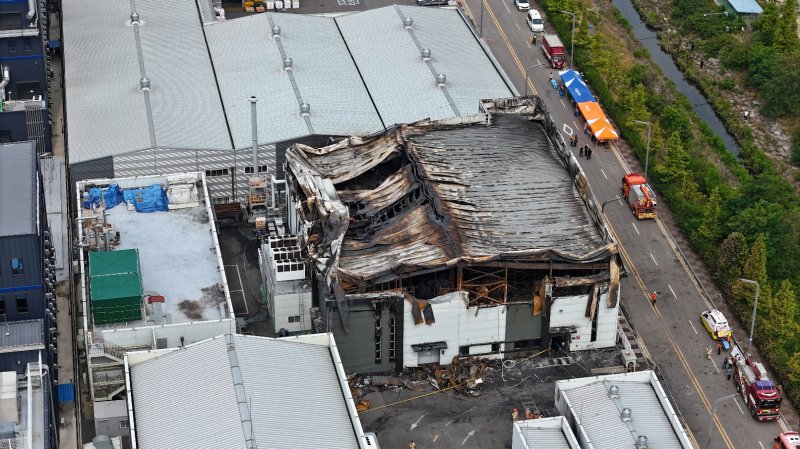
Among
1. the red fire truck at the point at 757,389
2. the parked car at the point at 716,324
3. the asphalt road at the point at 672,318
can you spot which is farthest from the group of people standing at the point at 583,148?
the red fire truck at the point at 757,389

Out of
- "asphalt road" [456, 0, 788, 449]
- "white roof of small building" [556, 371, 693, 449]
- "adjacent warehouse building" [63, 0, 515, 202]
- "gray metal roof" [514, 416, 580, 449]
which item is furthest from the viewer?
"adjacent warehouse building" [63, 0, 515, 202]

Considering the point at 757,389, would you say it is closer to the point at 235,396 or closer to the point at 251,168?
the point at 235,396

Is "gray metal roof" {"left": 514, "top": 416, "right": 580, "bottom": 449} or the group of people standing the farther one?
the group of people standing

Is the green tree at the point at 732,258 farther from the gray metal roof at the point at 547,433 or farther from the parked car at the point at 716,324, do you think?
the gray metal roof at the point at 547,433

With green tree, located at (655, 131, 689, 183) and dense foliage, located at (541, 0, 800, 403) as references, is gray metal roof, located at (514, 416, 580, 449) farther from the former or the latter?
green tree, located at (655, 131, 689, 183)

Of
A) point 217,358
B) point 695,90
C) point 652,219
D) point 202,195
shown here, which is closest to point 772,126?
point 695,90

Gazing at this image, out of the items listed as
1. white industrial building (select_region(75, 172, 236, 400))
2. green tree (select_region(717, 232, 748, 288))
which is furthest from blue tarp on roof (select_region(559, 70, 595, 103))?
white industrial building (select_region(75, 172, 236, 400))

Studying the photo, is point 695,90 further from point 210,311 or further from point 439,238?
point 210,311
